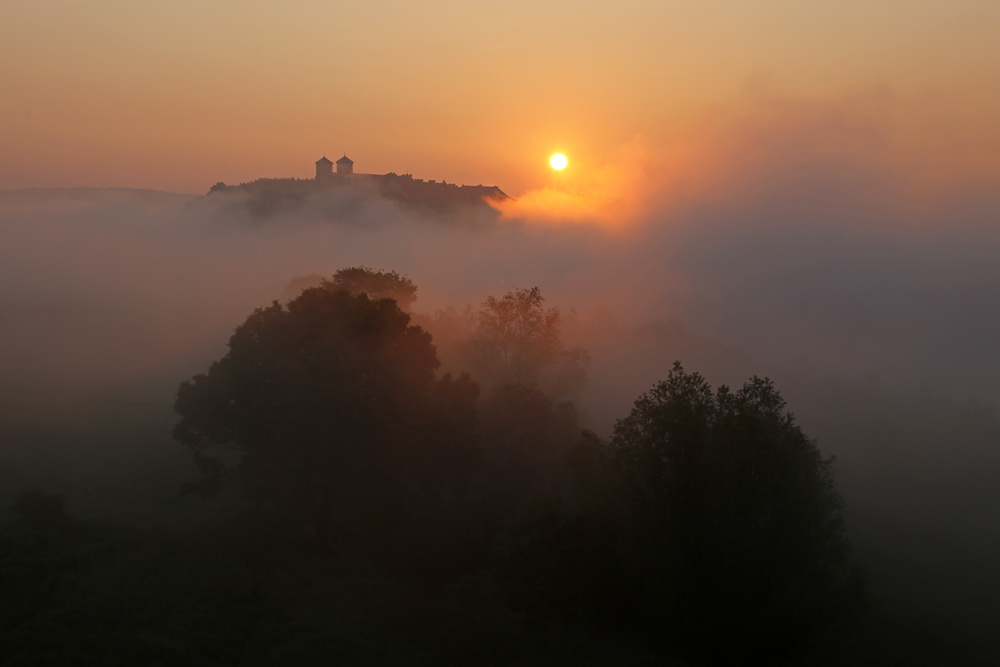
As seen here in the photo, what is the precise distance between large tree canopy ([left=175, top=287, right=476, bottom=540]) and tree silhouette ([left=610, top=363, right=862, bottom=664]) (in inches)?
494

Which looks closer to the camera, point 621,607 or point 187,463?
point 621,607

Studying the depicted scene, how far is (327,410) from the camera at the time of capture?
Result: 3475 centimetres

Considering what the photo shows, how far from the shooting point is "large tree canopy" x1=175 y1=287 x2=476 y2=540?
35.1 meters

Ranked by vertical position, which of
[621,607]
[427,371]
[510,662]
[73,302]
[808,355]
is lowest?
[510,662]

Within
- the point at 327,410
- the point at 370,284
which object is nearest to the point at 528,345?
the point at 370,284

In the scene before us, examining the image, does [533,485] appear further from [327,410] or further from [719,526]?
[719,526]

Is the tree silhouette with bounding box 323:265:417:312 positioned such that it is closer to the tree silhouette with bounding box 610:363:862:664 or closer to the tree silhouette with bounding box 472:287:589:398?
the tree silhouette with bounding box 472:287:589:398

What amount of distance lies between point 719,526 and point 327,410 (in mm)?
18629

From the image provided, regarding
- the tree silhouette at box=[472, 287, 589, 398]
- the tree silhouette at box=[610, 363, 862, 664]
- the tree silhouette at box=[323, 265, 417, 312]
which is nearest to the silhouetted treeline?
the tree silhouette at box=[610, 363, 862, 664]

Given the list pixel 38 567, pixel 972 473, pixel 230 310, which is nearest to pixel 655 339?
pixel 972 473

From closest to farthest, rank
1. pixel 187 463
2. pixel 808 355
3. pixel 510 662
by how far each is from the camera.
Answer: pixel 510 662 → pixel 187 463 → pixel 808 355

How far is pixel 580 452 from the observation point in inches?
1259

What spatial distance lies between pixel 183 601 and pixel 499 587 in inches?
499

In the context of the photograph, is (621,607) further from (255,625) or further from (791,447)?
(255,625)
